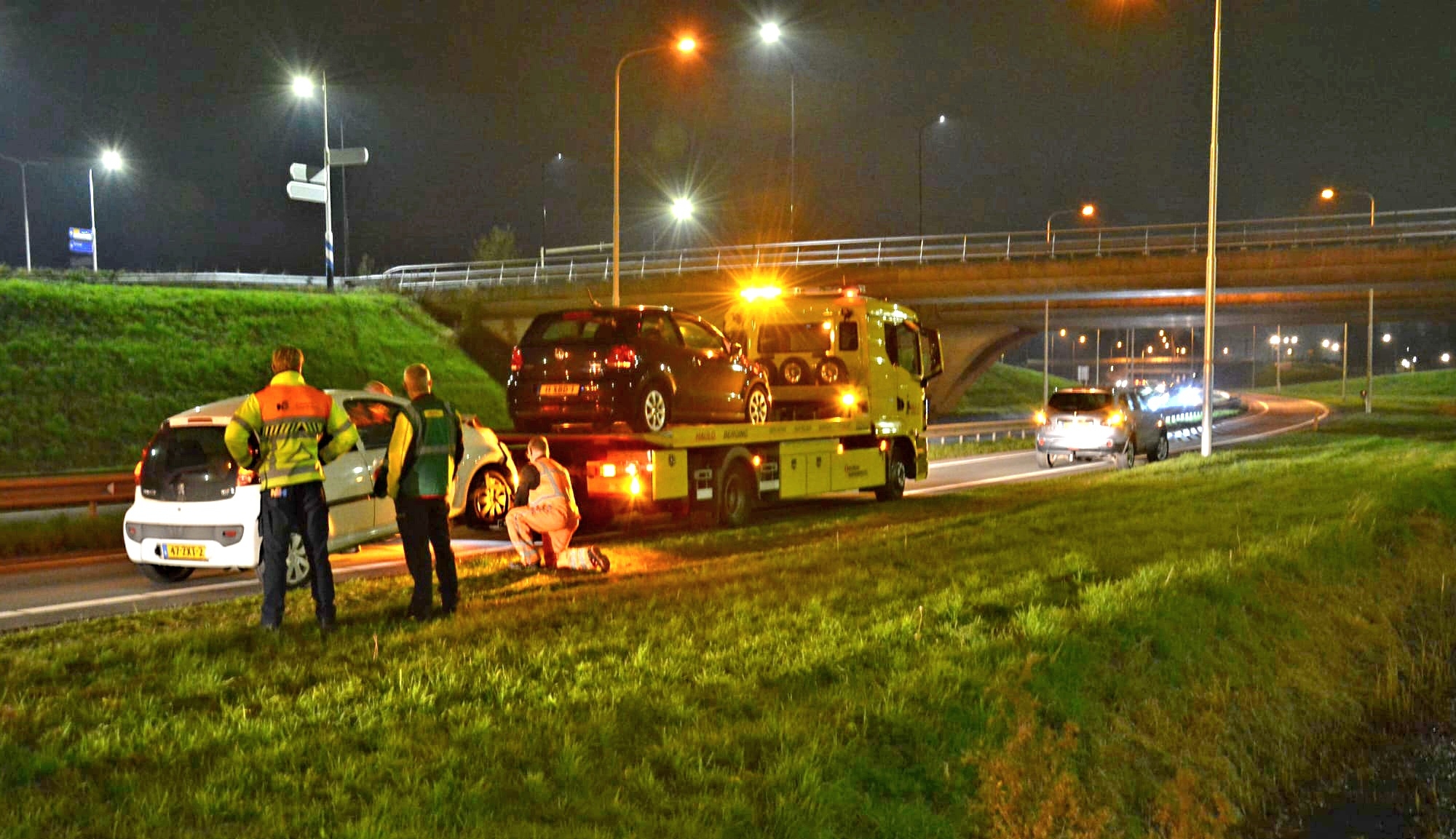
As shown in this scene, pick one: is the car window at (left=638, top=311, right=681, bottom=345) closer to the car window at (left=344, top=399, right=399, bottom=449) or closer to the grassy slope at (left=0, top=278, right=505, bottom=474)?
the car window at (left=344, top=399, right=399, bottom=449)

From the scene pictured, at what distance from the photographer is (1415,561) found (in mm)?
14258

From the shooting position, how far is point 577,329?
1389cm

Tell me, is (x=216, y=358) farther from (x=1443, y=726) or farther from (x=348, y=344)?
(x=1443, y=726)

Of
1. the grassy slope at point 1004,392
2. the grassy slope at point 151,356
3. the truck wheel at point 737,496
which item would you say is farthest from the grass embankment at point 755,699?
the grassy slope at point 1004,392

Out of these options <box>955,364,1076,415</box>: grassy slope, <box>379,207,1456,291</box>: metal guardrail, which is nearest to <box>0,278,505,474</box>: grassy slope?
<box>379,207,1456,291</box>: metal guardrail

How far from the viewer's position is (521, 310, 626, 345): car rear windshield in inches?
544

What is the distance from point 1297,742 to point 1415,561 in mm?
6765

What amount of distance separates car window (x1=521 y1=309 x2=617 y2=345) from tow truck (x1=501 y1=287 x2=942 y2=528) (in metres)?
1.04

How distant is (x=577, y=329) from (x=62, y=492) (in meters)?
6.96

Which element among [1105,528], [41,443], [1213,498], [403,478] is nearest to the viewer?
[403,478]

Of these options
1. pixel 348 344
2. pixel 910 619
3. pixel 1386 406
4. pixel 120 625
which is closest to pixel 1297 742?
pixel 910 619

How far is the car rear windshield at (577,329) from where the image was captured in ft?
45.4

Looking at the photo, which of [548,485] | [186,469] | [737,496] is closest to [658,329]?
[737,496]

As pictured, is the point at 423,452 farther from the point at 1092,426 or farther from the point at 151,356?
the point at 151,356
